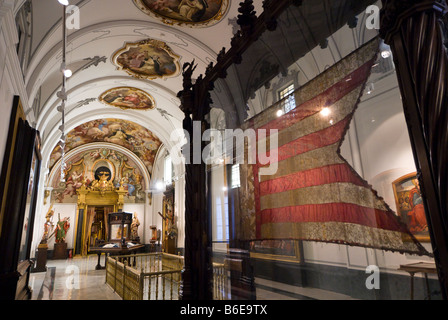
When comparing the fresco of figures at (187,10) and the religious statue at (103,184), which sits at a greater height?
the fresco of figures at (187,10)

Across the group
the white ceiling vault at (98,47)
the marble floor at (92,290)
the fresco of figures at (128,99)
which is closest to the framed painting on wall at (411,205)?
the marble floor at (92,290)

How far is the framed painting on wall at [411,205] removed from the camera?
153 centimetres

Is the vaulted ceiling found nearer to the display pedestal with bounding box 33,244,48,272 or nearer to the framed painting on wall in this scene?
the framed painting on wall

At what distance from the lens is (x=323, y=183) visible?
2.13m

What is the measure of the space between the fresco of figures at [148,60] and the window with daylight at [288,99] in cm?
730

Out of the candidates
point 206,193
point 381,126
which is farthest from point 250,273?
point 381,126

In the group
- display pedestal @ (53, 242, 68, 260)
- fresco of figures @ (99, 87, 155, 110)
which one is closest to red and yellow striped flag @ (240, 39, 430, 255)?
fresco of figures @ (99, 87, 155, 110)

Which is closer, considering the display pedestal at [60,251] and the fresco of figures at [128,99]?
the fresco of figures at [128,99]

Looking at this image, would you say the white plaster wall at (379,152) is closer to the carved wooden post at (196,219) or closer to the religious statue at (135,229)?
the carved wooden post at (196,219)


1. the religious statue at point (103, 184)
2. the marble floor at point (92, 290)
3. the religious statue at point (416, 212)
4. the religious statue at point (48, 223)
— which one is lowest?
the marble floor at point (92, 290)

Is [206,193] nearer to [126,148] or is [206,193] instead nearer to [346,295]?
[346,295]

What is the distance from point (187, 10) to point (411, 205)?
7.20m

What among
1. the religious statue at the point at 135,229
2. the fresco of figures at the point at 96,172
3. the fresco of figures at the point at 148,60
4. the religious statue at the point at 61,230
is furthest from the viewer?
the fresco of figures at the point at 96,172

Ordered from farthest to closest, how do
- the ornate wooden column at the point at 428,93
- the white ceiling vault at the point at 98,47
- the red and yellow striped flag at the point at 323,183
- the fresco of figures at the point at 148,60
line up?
1. the fresco of figures at the point at 148,60
2. the white ceiling vault at the point at 98,47
3. the red and yellow striped flag at the point at 323,183
4. the ornate wooden column at the point at 428,93
